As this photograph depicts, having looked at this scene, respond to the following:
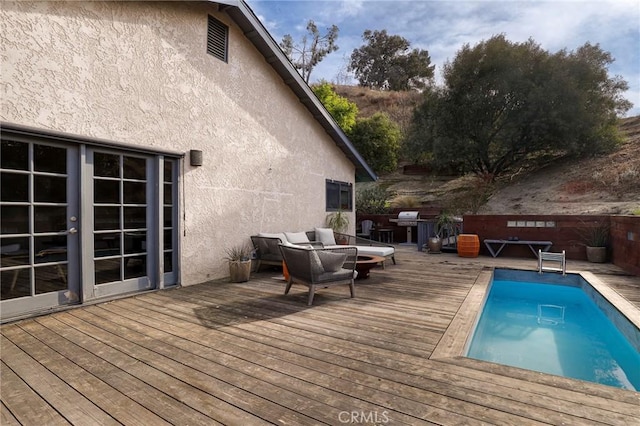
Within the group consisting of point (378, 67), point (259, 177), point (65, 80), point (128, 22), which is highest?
point (378, 67)

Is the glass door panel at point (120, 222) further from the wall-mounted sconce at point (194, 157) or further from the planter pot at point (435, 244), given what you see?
the planter pot at point (435, 244)

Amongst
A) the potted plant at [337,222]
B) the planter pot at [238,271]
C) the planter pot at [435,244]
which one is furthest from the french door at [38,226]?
the planter pot at [435,244]

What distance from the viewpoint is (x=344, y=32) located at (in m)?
29.6

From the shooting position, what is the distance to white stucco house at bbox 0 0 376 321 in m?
3.69

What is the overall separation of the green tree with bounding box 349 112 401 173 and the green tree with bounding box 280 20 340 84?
9862 millimetres

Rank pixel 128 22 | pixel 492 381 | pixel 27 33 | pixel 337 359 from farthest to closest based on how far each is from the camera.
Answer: pixel 128 22, pixel 27 33, pixel 337 359, pixel 492 381

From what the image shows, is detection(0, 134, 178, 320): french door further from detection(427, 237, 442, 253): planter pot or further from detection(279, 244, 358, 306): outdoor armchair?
detection(427, 237, 442, 253): planter pot

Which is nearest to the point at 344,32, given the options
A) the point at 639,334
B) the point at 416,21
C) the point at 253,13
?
the point at 416,21

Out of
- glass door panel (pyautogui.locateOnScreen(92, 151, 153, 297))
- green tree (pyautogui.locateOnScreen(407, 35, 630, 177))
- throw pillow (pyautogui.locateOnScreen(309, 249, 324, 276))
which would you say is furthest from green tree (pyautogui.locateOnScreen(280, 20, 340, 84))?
throw pillow (pyautogui.locateOnScreen(309, 249, 324, 276))

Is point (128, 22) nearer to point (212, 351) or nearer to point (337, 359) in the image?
point (212, 351)

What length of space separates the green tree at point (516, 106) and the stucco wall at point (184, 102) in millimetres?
9848

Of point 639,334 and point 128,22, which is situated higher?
point 128,22

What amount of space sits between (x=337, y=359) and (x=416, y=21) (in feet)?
43.9

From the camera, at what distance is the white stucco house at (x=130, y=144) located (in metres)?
3.69
